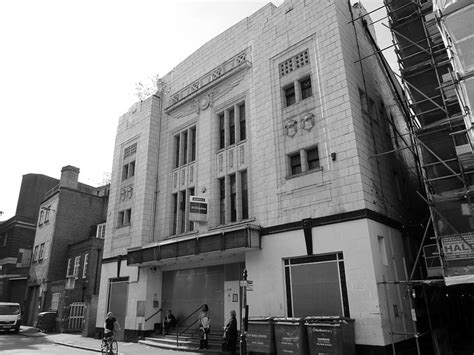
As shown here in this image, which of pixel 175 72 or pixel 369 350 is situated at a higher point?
pixel 175 72

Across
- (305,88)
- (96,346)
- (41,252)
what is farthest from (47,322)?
(305,88)

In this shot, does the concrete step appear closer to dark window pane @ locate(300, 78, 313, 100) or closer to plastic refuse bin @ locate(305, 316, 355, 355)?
plastic refuse bin @ locate(305, 316, 355, 355)

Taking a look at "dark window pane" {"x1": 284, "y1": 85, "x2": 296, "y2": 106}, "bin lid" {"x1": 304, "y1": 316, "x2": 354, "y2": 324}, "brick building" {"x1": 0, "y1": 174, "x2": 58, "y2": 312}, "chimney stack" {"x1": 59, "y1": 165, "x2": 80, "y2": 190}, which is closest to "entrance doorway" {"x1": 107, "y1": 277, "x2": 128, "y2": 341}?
"bin lid" {"x1": 304, "y1": 316, "x2": 354, "y2": 324}

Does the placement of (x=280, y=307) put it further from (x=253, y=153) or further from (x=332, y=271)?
(x=253, y=153)

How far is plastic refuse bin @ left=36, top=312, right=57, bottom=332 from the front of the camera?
88.7ft

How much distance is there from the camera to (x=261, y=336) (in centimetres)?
1346

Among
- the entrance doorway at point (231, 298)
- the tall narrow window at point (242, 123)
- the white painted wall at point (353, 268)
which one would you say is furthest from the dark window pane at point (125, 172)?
the white painted wall at point (353, 268)

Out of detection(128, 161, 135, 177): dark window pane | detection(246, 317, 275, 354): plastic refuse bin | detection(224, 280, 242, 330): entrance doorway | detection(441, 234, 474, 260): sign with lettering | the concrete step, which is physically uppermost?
detection(128, 161, 135, 177): dark window pane

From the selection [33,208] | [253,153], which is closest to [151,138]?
[253,153]

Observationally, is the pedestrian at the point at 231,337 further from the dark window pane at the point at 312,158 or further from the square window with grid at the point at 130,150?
the square window with grid at the point at 130,150

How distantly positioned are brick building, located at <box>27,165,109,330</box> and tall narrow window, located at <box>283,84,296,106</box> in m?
21.5

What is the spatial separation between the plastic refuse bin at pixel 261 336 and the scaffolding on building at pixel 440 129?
163 inches

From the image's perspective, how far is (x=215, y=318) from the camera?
18.0 metres

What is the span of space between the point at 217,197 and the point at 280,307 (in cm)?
699
